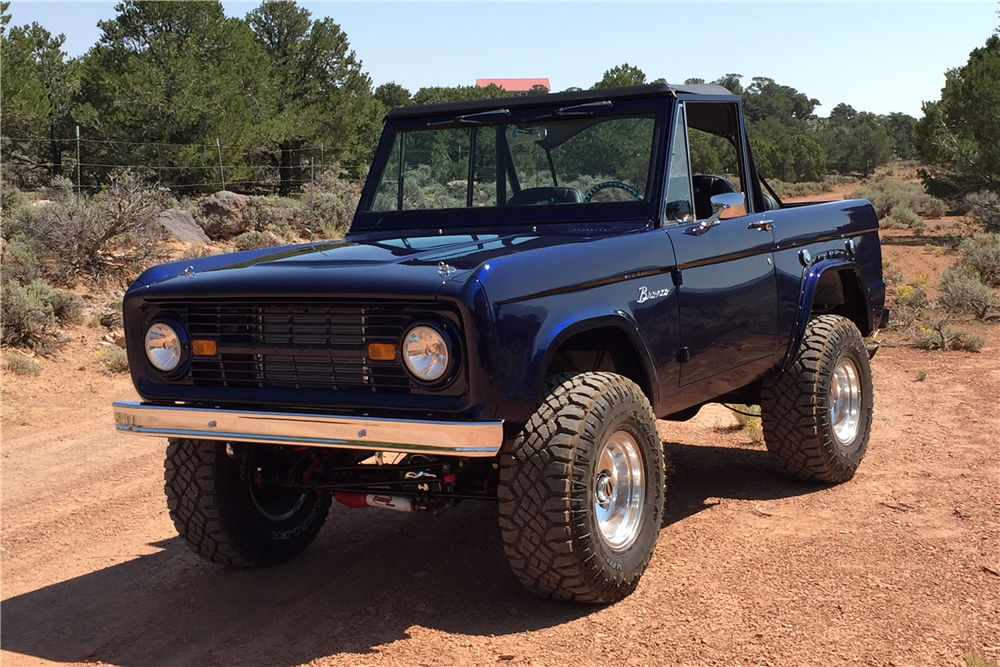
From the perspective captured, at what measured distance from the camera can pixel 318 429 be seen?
3.62 m

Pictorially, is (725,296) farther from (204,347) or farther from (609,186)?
(204,347)

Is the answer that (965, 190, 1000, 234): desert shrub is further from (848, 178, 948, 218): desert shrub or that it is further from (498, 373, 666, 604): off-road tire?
(498, 373, 666, 604): off-road tire

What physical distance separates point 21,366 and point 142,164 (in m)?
16.2

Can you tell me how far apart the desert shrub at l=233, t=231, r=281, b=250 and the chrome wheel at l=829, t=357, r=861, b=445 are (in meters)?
13.1

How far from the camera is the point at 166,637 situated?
A: 158 inches

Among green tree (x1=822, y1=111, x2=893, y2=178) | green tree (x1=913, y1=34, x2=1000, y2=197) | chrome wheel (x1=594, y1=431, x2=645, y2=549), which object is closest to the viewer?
chrome wheel (x1=594, y1=431, x2=645, y2=549)

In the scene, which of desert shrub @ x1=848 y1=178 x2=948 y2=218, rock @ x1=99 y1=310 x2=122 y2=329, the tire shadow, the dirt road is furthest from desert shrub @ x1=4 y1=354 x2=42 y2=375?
desert shrub @ x1=848 y1=178 x2=948 y2=218

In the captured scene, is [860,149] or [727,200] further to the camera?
[860,149]

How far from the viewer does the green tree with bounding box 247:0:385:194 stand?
32656 mm

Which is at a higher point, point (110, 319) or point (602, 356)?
point (602, 356)

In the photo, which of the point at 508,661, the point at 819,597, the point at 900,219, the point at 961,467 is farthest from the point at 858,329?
the point at 900,219

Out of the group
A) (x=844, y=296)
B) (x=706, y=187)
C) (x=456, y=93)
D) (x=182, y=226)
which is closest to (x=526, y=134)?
(x=706, y=187)

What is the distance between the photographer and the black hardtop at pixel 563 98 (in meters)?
4.95

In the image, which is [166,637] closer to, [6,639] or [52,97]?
[6,639]
